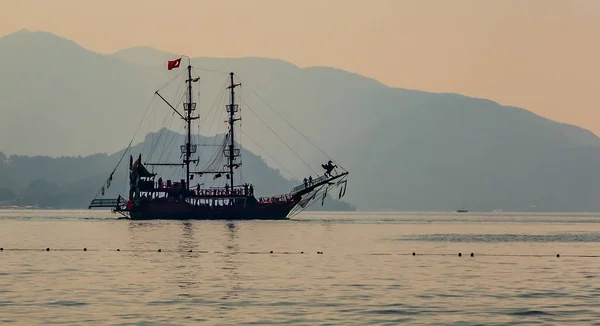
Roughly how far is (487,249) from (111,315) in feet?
196

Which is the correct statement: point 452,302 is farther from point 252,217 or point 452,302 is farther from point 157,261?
point 252,217

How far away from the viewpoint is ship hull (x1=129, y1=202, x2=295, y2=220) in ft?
571

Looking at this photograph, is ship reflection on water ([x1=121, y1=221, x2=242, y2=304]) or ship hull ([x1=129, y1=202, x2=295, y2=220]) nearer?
ship reflection on water ([x1=121, y1=221, x2=242, y2=304])

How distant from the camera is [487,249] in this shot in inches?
3792

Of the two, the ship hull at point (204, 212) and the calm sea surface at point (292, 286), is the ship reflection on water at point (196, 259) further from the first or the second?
the ship hull at point (204, 212)

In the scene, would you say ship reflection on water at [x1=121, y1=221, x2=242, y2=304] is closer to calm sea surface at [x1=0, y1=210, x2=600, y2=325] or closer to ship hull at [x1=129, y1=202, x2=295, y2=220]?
calm sea surface at [x1=0, y1=210, x2=600, y2=325]

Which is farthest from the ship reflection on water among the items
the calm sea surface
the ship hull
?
the ship hull

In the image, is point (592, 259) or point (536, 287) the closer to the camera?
point (536, 287)

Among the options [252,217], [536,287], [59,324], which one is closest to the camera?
[59,324]

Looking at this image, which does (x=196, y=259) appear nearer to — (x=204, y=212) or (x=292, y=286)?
(x=292, y=286)

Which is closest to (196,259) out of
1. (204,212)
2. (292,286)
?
(292,286)

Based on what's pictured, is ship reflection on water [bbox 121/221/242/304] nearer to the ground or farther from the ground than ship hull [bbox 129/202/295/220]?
nearer to the ground

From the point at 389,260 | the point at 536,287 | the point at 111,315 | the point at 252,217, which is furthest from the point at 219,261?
the point at 252,217

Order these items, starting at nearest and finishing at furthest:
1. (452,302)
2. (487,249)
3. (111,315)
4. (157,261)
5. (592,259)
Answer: (111,315)
(452,302)
(157,261)
(592,259)
(487,249)
